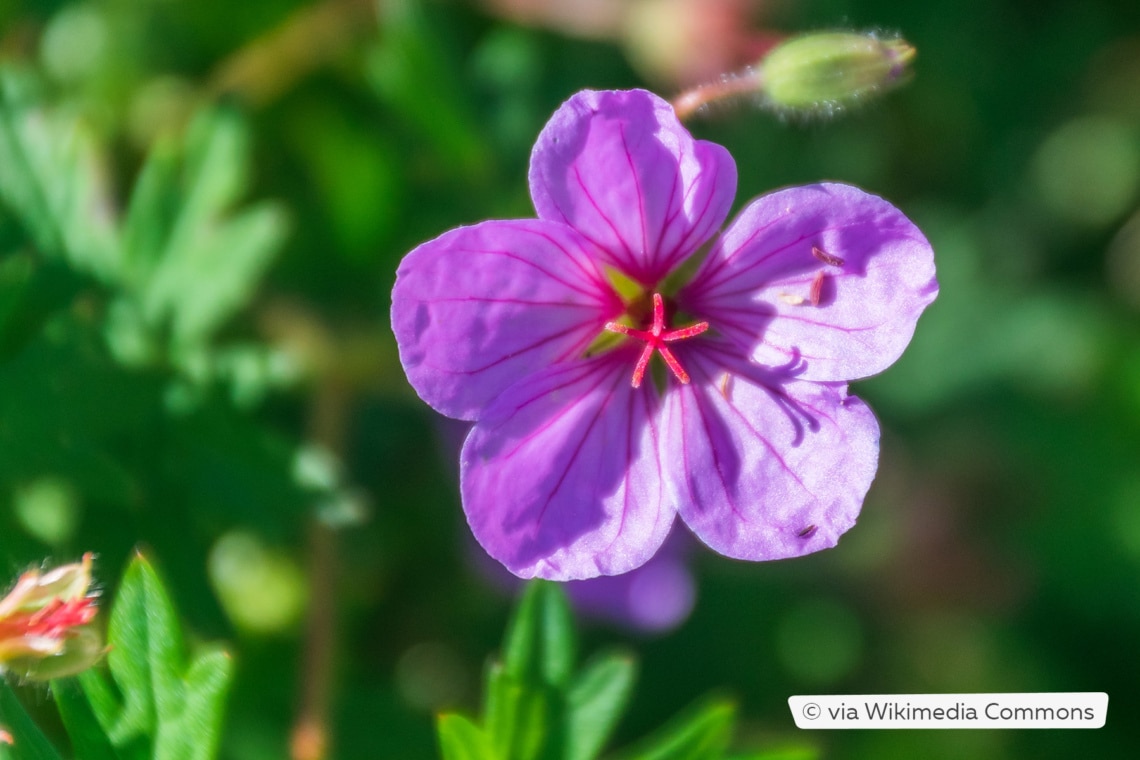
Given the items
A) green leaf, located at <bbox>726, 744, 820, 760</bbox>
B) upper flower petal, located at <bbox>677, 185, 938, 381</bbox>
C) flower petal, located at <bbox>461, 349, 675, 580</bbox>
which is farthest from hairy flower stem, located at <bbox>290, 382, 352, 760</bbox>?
upper flower petal, located at <bbox>677, 185, 938, 381</bbox>

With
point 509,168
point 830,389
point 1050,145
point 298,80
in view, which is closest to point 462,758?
point 830,389

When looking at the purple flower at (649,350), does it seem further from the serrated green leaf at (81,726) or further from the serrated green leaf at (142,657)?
the serrated green leaf at (81,726)

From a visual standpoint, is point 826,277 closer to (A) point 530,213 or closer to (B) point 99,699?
(A) point 530,213

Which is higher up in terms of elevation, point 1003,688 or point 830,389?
point 830,389

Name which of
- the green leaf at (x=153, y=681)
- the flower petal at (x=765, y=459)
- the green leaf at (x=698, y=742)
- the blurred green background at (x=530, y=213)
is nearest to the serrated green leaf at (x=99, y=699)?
the green leaf at (x=153, y=681)

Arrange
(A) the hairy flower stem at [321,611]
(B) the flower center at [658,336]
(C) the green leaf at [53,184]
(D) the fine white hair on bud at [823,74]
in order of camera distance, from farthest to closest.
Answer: (C) the green leaf at [53,184], (A) the hairy flower stem at [321,611], (D) the fine white hair on bud at [823,74], (B) the flower center at [658,336]

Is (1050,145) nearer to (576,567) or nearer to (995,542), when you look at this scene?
(995,542)

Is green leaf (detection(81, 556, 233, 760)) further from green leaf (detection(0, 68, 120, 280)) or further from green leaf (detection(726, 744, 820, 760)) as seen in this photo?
green leaf (detection(0, 68, 120, 280))
